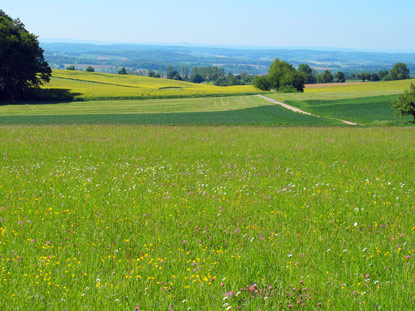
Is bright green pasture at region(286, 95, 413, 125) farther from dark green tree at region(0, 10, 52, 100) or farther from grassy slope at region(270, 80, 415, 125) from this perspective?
dark green tree at region(0, 10, 52, 100)

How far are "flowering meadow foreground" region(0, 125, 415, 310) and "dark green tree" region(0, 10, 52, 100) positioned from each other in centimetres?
5681

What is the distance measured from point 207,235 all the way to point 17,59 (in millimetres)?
65674

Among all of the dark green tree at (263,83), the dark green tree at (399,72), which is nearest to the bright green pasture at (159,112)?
the dark green tree at (263,83)

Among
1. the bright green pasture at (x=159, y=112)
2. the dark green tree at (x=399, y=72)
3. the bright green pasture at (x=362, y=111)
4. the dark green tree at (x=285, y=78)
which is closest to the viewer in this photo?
the bright green pasture at (x=362, y=111)

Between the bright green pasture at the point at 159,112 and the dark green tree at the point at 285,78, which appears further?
the dark green tree at the point at 285,78

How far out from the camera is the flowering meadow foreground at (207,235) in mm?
4911

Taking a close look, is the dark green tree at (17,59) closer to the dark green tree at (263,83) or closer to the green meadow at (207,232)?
the green meadow at (207,232)

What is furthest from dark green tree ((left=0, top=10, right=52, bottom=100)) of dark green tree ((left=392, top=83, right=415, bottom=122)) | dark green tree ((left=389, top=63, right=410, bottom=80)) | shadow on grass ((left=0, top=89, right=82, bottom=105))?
dark green tree ((left=389, top=63, right=410, bottom=80))

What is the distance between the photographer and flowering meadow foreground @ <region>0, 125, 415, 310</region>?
4911 mm

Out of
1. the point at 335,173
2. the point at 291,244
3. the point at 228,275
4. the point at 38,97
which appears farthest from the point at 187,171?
the point at 38,97

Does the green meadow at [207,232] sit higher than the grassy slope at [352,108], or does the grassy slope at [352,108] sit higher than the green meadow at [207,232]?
the green meadow at [207,232]

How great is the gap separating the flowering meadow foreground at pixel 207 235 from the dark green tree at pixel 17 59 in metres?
56.8

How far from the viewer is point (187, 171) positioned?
1228 centimetres

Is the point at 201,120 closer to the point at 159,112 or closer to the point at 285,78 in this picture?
the point at 159,112
